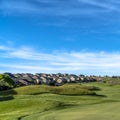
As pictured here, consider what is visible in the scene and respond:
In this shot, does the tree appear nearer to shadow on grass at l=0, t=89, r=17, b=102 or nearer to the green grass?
the green grass

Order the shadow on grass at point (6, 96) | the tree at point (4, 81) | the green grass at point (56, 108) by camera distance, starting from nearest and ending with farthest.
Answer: the green grass at point (56, 108) < the shadow on grass at point (6, 96) < the tree at point (4, 81)

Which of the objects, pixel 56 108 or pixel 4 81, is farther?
pixel 4 81

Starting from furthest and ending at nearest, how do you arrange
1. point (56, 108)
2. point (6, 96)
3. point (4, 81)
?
point (4, 81), point (6, 96), point (56, 108)

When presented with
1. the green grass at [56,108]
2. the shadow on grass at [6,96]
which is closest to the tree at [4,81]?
the green grass at [56,108]

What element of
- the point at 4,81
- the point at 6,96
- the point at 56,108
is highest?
the point at 4,81

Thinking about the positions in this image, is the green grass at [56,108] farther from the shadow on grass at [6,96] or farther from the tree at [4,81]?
the tree at [4,81]

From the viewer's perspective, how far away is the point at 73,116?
3788 cm

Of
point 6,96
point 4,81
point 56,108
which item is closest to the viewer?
point 56,108

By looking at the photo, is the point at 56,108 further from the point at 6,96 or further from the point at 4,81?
the point at 4,81

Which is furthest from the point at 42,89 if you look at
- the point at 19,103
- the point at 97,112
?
the point at 97,112

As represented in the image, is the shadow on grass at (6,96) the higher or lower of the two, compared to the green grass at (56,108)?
higher

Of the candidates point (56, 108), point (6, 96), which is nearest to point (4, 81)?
point (6, 96)

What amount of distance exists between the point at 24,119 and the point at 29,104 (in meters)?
15.4

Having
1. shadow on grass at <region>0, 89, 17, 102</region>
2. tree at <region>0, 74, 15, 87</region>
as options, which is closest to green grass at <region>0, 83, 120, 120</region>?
shadow on grass at <region>0, 89, 17, 102</region>
